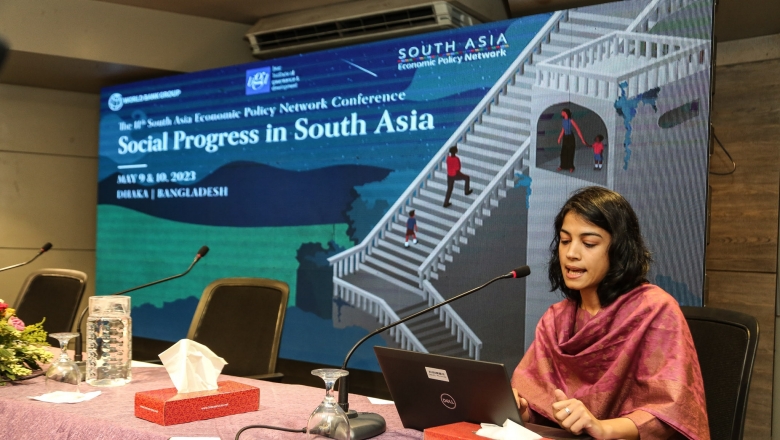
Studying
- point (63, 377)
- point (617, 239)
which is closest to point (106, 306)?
point (63, 377)

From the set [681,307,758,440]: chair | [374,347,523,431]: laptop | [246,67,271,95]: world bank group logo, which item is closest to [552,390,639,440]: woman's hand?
[374,347,523,431]: laptop

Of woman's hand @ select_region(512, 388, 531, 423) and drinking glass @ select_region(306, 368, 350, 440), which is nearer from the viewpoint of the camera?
drinking glass @ select_region(306, 368, 350, 440)

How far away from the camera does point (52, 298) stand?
3385mm

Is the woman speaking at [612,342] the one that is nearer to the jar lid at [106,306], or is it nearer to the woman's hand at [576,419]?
the woman's hand at [576,419]

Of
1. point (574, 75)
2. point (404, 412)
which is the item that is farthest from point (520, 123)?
point (404, 412)

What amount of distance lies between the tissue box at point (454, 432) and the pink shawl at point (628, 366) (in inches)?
16.8

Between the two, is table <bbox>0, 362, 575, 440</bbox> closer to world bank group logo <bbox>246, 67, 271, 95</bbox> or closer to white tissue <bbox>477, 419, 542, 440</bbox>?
white tissue <bbox>477, 419, 542, 440</bbox>

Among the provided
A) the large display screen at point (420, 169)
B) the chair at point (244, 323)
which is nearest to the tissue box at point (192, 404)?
the chair at point (244, 323)

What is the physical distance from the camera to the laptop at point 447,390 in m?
1.36

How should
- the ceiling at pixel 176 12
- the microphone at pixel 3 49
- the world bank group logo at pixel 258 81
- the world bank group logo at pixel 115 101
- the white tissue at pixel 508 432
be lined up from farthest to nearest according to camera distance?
the world bank group logo at pixel 115 101, the world bank group logo at pixel 258 81, the ceiling at pixel 176 12, the white tissue at pixel 508 432, the microphone at pixel 3 49

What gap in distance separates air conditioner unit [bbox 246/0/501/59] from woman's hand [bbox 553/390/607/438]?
3444 millimetres

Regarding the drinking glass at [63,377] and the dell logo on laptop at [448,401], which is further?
the drinking glass at [63,377]

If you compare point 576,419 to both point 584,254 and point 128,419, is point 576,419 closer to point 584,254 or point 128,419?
point 584,254

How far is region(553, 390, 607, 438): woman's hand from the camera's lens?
4.69 ft
